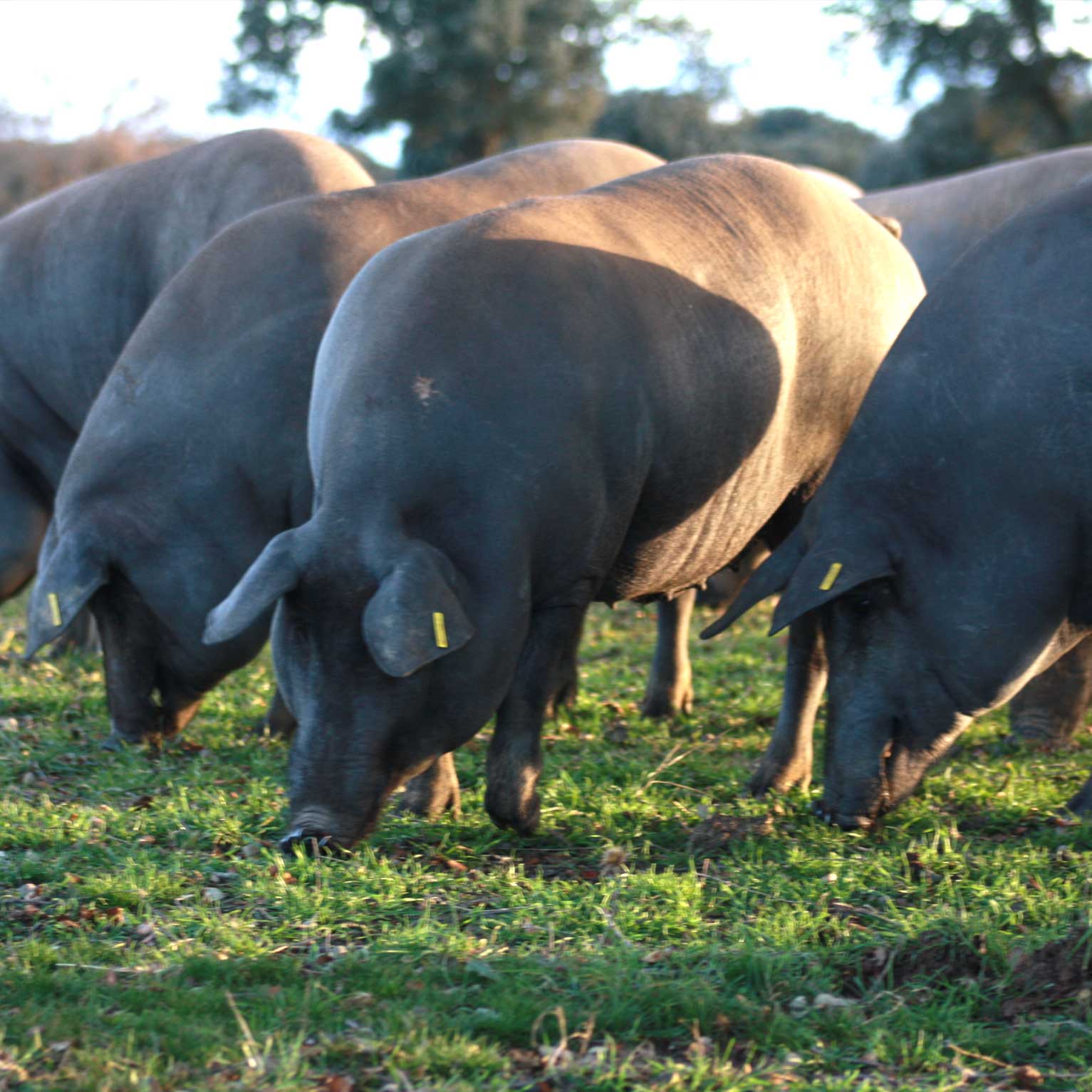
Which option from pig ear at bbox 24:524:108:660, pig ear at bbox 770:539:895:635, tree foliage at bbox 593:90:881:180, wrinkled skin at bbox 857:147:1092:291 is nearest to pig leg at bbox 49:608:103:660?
pig ear at bbox 24:524:108:660

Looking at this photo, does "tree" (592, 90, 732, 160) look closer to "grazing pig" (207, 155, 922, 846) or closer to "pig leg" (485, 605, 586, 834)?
"grazing pig" (207, 155, 922, 846)

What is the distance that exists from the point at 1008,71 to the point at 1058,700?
79.1 feet

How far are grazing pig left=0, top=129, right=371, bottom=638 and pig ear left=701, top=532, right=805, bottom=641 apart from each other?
3.53 meters

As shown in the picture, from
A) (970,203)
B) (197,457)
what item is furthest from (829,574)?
(970,203)

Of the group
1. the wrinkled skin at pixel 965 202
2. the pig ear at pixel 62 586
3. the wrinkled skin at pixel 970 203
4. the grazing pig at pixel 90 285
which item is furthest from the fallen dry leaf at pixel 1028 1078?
the wrinkled skin at pixel 970 203

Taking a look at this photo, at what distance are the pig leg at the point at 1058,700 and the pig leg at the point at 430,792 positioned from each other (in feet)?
8.55

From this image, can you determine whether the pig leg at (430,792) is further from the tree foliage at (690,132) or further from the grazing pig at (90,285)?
the tree foliage at (690,132)

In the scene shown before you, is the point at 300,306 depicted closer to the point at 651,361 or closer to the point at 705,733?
the point at 651,361

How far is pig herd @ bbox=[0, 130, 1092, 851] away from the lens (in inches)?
177

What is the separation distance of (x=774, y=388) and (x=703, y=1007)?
274 centimetres

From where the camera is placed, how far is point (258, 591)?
4.29 metres

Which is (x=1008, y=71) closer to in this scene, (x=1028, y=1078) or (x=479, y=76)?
(x=479, y=76)

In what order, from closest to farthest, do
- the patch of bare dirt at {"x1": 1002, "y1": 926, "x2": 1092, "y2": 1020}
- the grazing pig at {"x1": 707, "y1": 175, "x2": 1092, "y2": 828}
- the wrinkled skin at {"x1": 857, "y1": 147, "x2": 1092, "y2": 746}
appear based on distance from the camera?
1. the patch of bare dirt at {"x1": 1002, "y1": 926, "x2": 1092, "y2": 1020}
2. the grazing pig at {"x1": 707, "y1": 175, "x2": 1092, "y2": 828}
3. the wrinkled skin at {"x1": 857, "y1": 147, "x2": 1092, "y2": 746}

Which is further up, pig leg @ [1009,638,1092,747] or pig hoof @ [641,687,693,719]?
pig leg @ [1009,638,1092,747]
